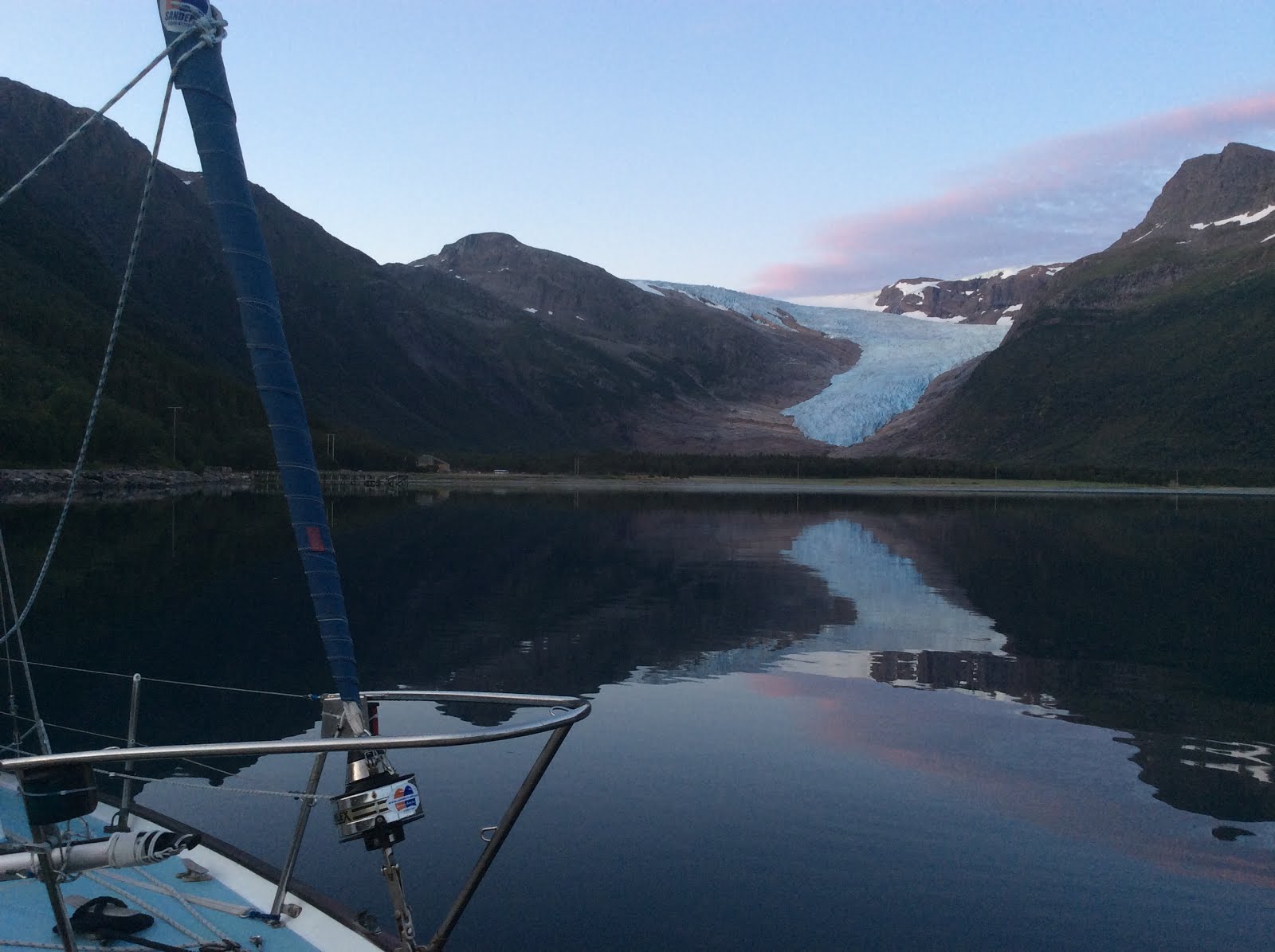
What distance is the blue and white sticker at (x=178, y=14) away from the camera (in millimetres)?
4785

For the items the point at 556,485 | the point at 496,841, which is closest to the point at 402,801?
the point at 496,841

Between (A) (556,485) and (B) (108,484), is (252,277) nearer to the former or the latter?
(B) (108,484)

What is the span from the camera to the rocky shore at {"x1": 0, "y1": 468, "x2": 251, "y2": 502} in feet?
237

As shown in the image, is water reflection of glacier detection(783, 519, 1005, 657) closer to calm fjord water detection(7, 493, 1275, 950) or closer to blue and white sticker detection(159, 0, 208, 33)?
calm fjord water detection(7, 493, 1275, 950)

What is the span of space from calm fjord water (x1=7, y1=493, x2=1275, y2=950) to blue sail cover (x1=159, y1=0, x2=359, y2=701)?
3.92 m

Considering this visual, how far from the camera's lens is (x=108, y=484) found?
8194cm

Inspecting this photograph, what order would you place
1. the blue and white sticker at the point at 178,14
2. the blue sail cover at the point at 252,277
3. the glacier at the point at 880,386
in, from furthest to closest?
1. the glacier at the point at 880,386
2. the blue and white sticker at the point at 178,14
3. the blue sail cover at the point at 252,277

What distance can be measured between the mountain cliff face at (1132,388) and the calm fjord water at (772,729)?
126591 millimetres

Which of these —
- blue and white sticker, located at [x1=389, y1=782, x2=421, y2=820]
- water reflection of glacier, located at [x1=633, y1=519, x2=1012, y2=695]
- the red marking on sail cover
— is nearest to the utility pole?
water reflection of glacier, located at [x1=633, y1=519, x2=1012, y2=695]

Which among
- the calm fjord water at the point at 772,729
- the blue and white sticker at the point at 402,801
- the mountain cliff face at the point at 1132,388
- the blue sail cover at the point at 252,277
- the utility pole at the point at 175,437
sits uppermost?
the mountain cliff face at the point at 1132,388

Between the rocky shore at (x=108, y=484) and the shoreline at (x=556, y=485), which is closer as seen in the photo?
the rocky shore at (x=108, y=484)

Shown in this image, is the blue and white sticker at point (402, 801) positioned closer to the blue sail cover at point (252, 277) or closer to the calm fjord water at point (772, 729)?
the blue sail cover at point (252, 277)

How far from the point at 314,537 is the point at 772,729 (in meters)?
9.55

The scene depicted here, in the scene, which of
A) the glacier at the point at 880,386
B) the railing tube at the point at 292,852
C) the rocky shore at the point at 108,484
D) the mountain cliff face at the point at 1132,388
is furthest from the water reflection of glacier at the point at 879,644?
the glacier at the point at 880,386
